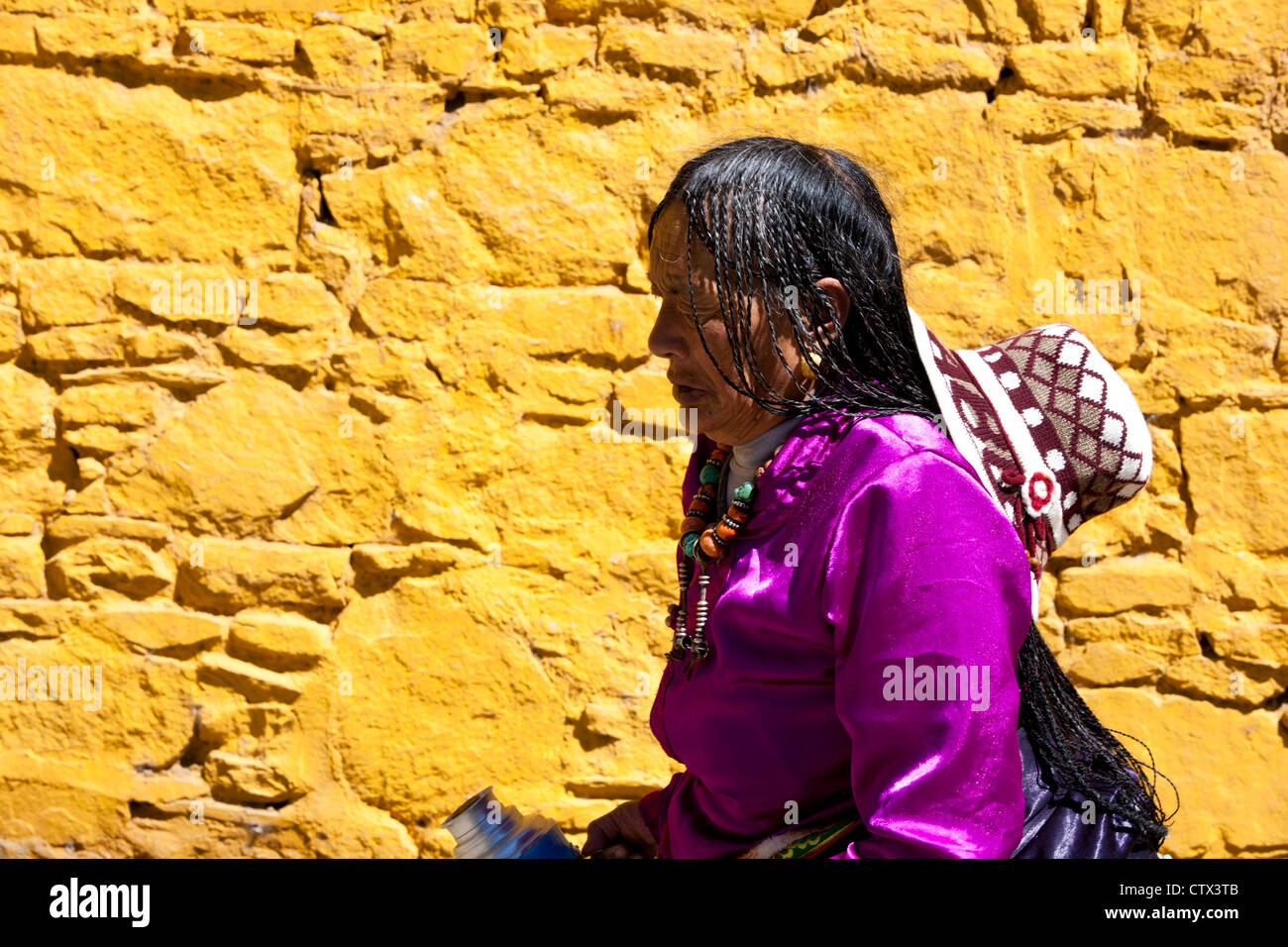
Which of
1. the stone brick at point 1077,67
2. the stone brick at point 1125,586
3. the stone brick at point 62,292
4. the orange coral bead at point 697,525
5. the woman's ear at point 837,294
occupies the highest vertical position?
the stone brick at point 1077,67

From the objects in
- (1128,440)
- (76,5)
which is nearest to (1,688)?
(76,5)

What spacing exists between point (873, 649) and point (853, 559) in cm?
10

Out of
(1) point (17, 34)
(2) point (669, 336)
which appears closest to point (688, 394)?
(2) point (669, 336)

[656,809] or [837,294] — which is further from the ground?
[837,294]

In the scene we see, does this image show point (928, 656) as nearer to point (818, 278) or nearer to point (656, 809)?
point (818, 278)

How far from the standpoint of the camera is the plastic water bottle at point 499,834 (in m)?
1.53

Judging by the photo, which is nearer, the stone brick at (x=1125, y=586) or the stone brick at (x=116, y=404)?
the stone brick at (x=116, y=404)

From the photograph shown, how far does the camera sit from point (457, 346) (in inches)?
112

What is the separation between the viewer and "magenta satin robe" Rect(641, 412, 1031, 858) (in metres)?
1.21

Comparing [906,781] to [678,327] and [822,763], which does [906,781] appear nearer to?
[822,763]

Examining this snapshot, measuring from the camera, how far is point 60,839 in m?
2.80

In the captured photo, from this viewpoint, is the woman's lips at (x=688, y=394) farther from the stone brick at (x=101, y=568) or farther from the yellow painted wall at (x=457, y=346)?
the stone brick at (x=101, y=568)

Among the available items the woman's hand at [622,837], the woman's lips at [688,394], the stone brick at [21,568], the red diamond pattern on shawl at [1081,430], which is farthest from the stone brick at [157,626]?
the red diamond pattern on shawl at [1081,430]

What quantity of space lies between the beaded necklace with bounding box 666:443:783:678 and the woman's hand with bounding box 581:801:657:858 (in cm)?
35
